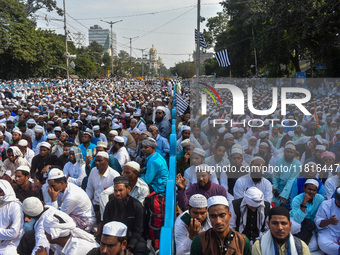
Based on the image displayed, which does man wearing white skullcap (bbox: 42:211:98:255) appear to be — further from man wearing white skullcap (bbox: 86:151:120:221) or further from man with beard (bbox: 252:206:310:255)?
man with beard (bbox: 252:206:310:255)

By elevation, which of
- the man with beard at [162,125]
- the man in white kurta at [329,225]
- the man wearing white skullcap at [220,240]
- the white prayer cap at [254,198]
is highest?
the man with beard at [162,125]

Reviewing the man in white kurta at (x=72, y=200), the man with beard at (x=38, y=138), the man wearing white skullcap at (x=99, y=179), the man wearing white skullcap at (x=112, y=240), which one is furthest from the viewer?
the man with beard at (x=38, y=138)

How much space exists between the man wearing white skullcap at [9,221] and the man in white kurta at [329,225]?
3558mm

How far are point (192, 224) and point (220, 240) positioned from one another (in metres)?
0.46

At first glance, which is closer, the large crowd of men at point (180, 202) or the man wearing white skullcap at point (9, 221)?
the large crowd of men at point (180, 202)

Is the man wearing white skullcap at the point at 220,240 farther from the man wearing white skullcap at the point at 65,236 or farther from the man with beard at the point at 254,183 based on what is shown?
the man with beard at the point at 254,183

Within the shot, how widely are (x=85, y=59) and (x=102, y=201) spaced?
206 ft

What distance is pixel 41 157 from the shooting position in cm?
634

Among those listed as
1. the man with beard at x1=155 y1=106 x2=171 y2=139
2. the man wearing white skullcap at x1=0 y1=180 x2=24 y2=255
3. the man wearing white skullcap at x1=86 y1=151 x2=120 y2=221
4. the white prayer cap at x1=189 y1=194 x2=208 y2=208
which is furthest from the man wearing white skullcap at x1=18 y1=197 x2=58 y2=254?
the man with beard at x1=155 y1=106 x2=171 y2=139

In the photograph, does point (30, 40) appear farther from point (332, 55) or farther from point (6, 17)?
point (332, 55)

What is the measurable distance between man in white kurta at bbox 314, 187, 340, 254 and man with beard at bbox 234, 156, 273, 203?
73cm

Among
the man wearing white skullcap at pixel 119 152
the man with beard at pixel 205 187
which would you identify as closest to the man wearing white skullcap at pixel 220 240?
the man with beard at pixel 205 187

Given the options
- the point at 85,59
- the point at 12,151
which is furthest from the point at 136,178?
the point at 85,59

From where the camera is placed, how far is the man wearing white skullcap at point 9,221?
3.84m
